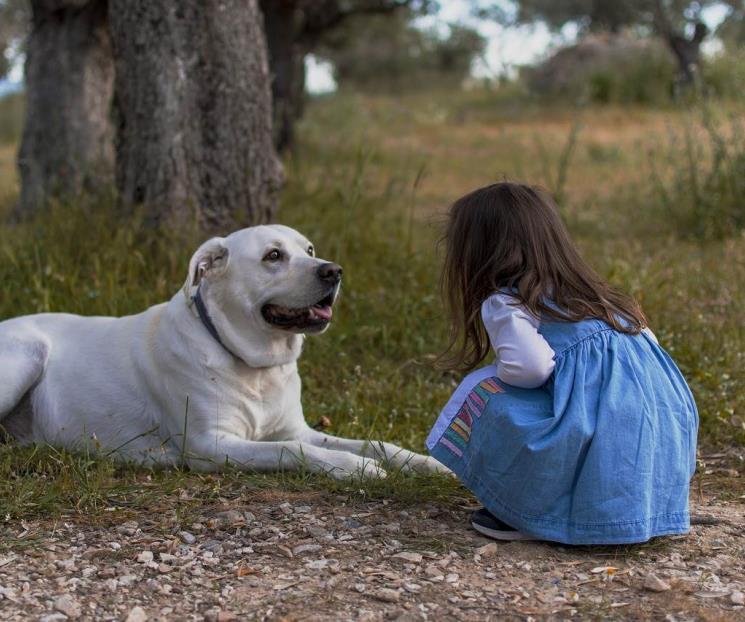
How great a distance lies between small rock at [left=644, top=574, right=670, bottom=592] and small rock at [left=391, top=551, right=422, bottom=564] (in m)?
0.71

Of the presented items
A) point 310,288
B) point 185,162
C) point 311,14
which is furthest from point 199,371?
point 311,14

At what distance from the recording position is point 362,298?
6051mm

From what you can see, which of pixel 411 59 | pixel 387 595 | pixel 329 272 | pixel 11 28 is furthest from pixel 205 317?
pixel 411 59

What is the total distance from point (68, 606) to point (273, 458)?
1.22 meters

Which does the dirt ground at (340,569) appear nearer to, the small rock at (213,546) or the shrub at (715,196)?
the small rock at (213,546)

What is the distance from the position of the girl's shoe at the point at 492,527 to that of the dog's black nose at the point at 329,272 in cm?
113

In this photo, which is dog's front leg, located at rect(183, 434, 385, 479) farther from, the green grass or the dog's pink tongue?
the dog's pink tongue

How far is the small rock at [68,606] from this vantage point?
9.70 ft

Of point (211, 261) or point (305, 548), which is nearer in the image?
point (305, 548)

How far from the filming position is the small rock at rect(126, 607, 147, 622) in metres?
2.92

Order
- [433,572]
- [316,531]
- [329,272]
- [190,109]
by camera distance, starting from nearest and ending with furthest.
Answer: [433,572] → [316,531] → [329,272] → [190,109]

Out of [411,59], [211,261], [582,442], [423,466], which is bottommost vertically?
[423,466]

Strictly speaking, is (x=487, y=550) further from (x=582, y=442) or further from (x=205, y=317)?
A: (x=205, y=317)

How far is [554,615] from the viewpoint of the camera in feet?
9.63
